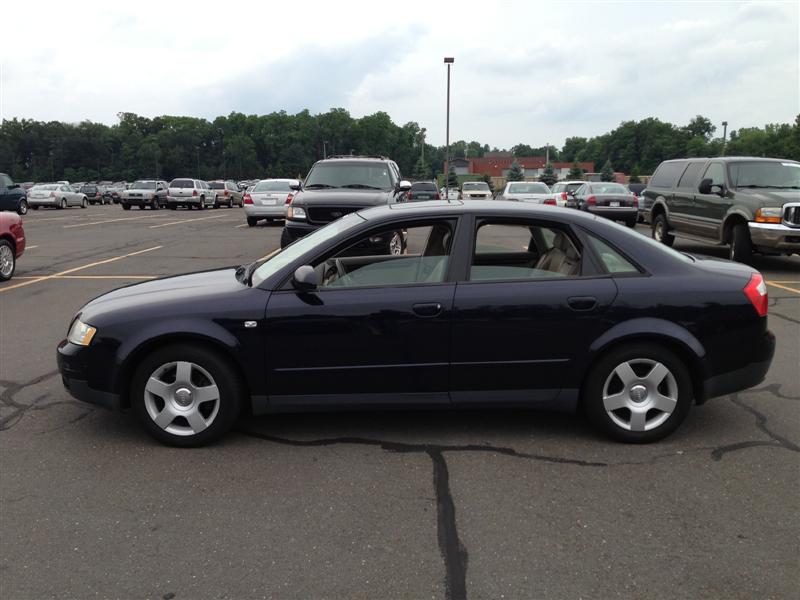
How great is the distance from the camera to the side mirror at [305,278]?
Result: 3916 millimetres

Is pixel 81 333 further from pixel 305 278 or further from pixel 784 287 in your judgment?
pixel 784 287

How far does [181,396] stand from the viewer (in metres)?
4.08

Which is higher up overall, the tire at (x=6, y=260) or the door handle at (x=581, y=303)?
the door handle at (x=581, y=303)

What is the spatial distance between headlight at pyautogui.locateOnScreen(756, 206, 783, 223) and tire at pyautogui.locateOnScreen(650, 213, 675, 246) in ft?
10.1

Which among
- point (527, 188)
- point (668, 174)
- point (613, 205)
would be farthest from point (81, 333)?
point (527, 188)

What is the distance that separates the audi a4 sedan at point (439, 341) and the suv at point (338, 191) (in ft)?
24.5

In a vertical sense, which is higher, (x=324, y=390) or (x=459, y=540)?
(x=324, y=390)

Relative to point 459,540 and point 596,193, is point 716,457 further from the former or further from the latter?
point 596,193

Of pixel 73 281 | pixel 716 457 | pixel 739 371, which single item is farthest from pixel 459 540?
pixel 73 281

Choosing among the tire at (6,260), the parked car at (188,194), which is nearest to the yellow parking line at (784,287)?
the tire at (6,260)

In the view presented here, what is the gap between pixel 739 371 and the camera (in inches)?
164

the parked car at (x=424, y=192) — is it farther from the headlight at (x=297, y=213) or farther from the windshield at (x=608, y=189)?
the headlight at (x=297, y=213)

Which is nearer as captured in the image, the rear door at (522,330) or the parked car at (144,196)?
the rear door at (522,330)

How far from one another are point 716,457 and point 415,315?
1.98m
